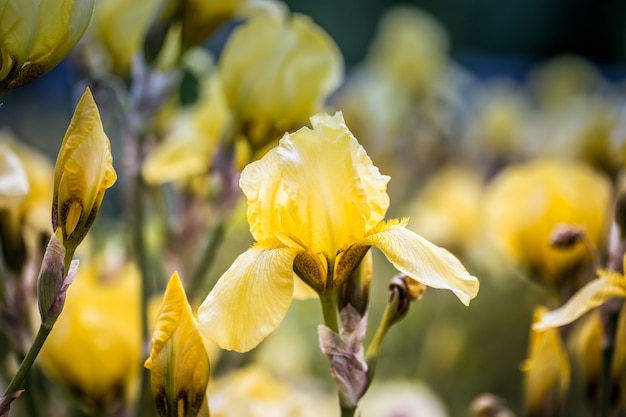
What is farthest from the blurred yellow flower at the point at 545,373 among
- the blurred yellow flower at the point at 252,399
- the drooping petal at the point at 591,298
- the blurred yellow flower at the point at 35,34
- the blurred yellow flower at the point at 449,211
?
the blurred yellow flower at the point at 449,211

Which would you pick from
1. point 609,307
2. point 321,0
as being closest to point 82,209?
point 609,307

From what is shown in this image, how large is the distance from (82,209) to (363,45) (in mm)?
3088

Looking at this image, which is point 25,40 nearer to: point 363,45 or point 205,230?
point 205,230

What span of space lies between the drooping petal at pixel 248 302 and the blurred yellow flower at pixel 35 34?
0.38 ft

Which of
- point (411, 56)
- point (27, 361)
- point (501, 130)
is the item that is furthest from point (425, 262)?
point (501, 130)

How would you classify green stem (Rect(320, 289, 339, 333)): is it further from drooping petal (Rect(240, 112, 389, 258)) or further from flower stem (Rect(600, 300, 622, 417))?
flower stem (Rect(600, 300, 622, 417))

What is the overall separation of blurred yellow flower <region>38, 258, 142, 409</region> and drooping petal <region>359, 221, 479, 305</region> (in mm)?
199

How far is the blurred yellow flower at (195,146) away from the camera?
545 millimetres

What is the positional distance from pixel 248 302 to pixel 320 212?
0.16ft

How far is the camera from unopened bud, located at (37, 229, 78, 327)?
29 cm

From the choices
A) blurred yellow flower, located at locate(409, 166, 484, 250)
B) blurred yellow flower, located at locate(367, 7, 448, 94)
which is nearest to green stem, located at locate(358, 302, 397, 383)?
blurred yellow flower, located at locate(409, 166, 484, 250)

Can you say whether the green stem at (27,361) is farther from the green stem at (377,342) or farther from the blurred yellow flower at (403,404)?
the blurred yellow flower at (403,404)

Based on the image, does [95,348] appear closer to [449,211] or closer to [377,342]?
[377,342]

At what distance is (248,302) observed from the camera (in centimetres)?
29
